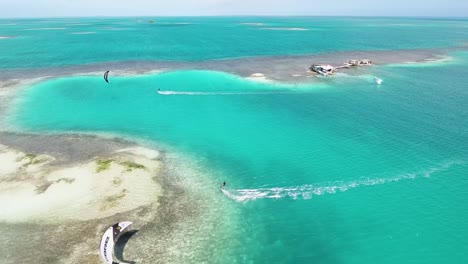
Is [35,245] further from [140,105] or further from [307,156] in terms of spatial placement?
[140,105]

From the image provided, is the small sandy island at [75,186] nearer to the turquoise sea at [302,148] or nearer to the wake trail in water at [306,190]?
the turquoise sea at [302,148]

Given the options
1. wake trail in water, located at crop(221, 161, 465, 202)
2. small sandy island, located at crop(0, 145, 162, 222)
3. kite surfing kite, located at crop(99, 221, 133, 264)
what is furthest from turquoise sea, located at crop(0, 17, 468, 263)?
small sandy island, located at crop(0, 145, 162, 222)

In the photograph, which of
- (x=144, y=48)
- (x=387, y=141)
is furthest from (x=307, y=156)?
(x=144, y=48)

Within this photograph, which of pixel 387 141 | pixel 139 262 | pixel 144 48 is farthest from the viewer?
pixel 144 48

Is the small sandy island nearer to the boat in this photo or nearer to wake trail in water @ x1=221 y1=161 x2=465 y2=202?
wake trail in water @ x1=221 y1=161 x2=465 y2=202

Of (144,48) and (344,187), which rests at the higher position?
(144,48)

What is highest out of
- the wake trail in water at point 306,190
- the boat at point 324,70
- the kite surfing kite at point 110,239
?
the boat at point 324,70

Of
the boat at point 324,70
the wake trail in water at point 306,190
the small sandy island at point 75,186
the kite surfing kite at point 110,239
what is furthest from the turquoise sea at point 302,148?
the small sandy island at point 75,186
